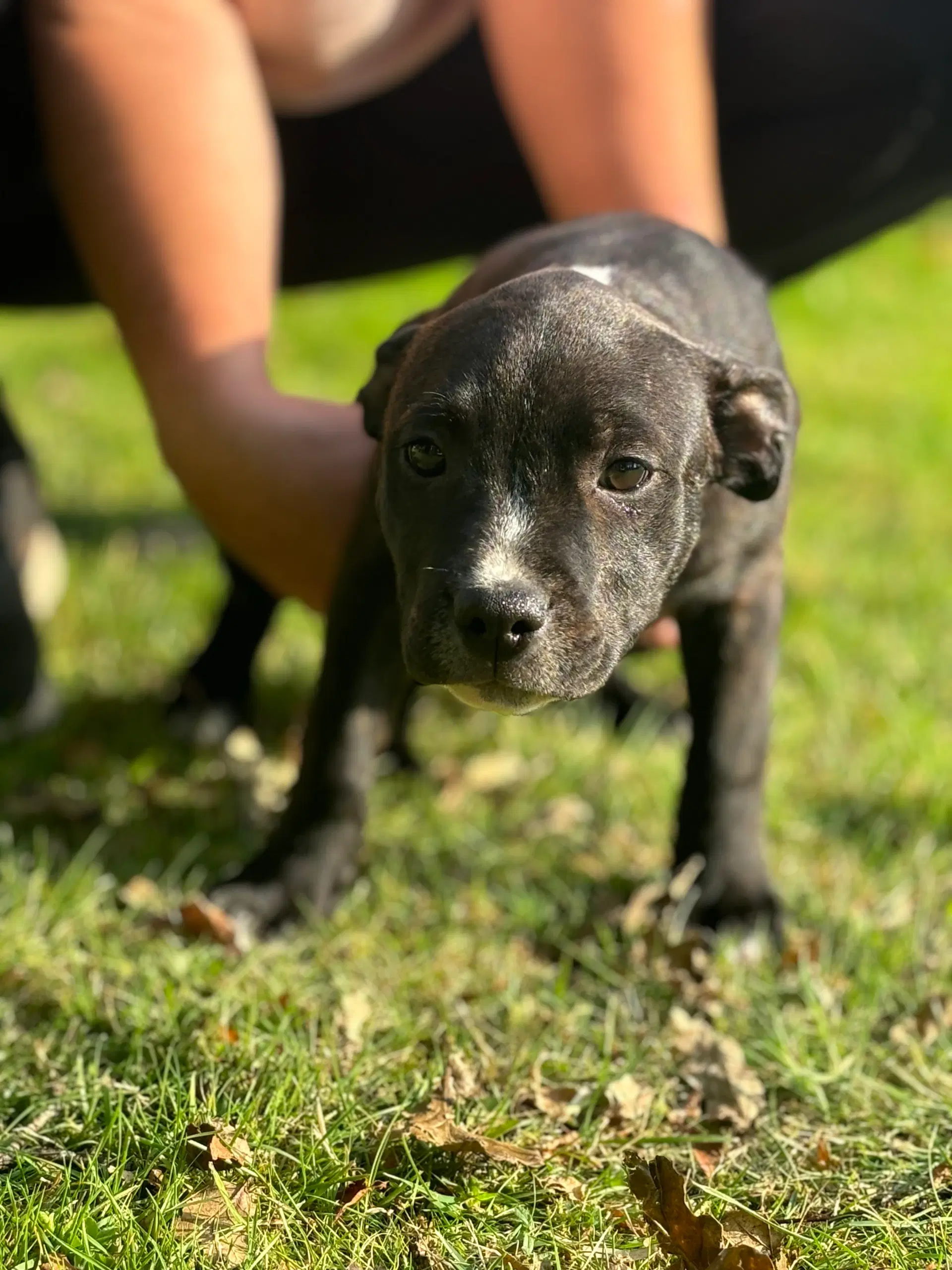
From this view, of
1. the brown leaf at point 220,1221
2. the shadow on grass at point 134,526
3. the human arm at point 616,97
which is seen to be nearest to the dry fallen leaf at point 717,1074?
the brown leaf at point 220,1221

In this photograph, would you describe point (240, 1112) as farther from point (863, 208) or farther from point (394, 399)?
point (863, 208)

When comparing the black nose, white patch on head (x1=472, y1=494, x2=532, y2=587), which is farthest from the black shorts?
the black nose

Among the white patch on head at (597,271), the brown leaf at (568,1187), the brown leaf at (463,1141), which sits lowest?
the brown leaf at (568,1187)

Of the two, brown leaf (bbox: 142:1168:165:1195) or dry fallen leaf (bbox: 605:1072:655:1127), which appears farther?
dry fallen leaf (bbox: 605:1072:655:1127)

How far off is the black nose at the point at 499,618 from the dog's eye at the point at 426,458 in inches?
11.8

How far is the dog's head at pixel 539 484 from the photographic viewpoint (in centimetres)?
248

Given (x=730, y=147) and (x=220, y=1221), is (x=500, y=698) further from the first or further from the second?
(x=730, y=147)

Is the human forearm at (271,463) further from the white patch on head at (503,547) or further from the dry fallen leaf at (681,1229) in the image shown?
the dry fallen leaf at (681,1229)

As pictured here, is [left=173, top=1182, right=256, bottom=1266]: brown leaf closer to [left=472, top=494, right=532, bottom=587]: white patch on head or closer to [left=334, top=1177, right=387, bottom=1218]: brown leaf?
[left=334, top=1177, right=387, bottom=1218]: brown leaf

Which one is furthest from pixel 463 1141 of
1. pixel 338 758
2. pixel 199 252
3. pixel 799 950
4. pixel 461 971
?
pixel 199 252

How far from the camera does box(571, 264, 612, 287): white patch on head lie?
9.17 feet

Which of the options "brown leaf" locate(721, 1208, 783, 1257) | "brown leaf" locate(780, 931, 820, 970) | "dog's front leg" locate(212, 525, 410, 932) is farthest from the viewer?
"brown leaf" locate(780, 931, 820, 970)

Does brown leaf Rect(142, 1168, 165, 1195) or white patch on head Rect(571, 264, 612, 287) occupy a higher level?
white patch on head Rect(571, 264, 612, 287)

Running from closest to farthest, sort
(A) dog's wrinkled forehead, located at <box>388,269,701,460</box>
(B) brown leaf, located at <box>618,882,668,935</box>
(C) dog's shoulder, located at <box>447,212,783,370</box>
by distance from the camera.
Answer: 1. (A) dog's wrinkled forehead, located at <box>388,269,701,460</box>
2. (C) dog's shoulder, located at <box>447,212,783,370</box>
3. (B) brown leaf, located at <box>618,882,668,935</box>
